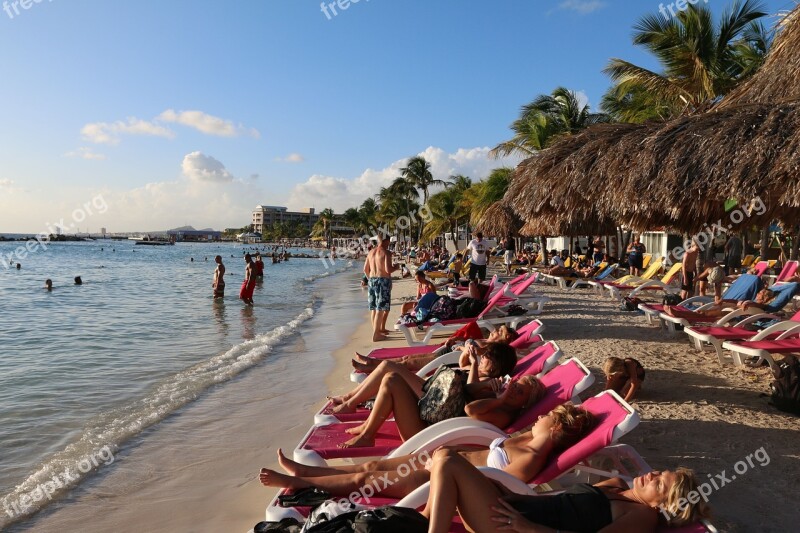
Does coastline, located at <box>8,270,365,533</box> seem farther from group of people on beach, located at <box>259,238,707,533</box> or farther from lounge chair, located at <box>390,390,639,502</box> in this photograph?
lounge chair, located at <box>390,390,639,502</box>

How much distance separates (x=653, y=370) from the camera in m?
5.44

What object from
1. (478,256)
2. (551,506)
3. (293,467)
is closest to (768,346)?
(551,506)

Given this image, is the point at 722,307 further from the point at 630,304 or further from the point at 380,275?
the point at 380,275

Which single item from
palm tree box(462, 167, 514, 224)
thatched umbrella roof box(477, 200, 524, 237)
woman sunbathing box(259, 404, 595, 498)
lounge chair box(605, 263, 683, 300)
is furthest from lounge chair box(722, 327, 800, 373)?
palm tree box(462, 167, 514, 224)

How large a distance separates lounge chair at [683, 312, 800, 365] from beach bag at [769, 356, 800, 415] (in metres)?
0.80

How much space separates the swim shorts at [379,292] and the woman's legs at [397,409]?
4.88 meters

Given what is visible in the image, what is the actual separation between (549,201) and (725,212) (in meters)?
1.78

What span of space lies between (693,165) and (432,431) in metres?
3.07

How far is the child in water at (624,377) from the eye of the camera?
4480 mm

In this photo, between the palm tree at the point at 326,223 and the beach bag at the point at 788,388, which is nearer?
the beach bag at the point at 788,388

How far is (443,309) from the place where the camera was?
7398mm

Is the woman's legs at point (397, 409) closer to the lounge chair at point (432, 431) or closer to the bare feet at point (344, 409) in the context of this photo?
the lounge chair at point (432, 431)

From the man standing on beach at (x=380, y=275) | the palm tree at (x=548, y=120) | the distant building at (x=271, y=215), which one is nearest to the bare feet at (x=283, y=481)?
the man standing on beach at (x=380, y=275)

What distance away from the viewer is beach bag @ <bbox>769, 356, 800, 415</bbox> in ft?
13.4
